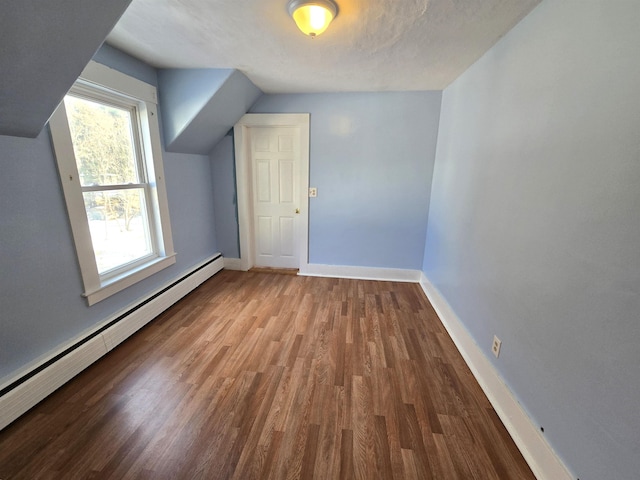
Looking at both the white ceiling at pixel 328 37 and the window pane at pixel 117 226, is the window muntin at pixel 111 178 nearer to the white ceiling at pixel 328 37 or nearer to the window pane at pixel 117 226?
the window pane at pixel 117 226

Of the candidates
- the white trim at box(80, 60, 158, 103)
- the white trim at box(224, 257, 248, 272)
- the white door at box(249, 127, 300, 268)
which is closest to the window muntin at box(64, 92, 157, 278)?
the white trim at box(80, 60, 158, 103)

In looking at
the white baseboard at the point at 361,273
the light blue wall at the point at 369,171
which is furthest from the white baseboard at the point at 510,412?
the light blue wall at the point at 369,171

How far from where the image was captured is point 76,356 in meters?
1.72

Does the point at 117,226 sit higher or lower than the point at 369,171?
lower

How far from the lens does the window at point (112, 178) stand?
173 centimetres

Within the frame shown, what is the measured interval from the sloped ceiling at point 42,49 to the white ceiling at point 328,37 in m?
0.41

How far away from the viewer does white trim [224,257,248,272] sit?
3691 millimetres

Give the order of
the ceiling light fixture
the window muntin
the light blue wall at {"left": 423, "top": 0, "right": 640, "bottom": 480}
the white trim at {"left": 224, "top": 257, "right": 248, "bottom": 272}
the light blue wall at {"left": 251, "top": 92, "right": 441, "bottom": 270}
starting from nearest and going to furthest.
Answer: the light blue wall at {"left": 423, "top": 0, "right": 640, "bottom": 480} < the ceiling light fixture < the window muntin < the light blue wall at {"left": 251, "top": 92, "right": 441, "bottom": 270} < the white trim at {"left": 224, "top": 257, "right": 248, "bottom": 272}

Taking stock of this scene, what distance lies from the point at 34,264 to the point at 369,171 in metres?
3.03

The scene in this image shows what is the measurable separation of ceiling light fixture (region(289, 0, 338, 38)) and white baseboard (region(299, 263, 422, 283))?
8.64ft

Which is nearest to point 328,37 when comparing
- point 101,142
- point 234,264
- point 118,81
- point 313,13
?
point 313,13

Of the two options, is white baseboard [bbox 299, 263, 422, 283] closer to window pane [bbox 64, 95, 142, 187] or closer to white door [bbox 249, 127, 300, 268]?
white door [bbox 249, 127, 300, 268]

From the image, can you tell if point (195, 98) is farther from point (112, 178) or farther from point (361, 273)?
point (361, 273)

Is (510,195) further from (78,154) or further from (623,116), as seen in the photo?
(78,154)
